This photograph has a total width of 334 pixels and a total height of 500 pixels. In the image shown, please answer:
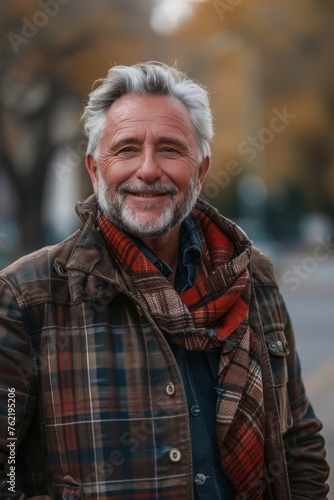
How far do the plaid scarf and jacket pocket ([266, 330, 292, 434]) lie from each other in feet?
0.34

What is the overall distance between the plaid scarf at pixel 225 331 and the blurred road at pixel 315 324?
286 cm

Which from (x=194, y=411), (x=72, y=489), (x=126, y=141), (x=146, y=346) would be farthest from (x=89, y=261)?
(x=72, y=489)

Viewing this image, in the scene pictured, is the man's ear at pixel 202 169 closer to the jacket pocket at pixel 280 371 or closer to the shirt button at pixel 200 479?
the jacket pocket at pixel 280 371

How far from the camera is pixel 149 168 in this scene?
8.76 ft

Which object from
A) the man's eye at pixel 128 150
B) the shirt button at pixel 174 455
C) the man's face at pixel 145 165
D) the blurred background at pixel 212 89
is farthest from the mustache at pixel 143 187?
the blurred background at pixel 212 89

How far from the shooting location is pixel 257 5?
19.0m

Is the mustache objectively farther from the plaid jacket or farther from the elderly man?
the plaid jacket

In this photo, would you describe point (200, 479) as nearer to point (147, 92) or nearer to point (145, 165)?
point (145, 165)

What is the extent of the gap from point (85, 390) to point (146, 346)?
23 centimetres

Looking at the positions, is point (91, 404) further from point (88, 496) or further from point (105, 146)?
point (105, 146)

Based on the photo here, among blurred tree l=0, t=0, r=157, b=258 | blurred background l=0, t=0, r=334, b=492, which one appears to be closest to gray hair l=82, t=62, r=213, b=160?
blurred background l=0, t=0, r=334, b=492

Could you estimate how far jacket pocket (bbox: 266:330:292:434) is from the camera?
9.05 ft

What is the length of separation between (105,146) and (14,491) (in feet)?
3.78

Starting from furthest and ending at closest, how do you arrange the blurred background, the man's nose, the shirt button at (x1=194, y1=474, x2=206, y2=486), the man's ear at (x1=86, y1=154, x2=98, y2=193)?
1. the blurred background
2. the man's ear at (x1=86, y1=154, x2=98, y2=193)
3. the man's nose
4. the shirt button at (x1=194, y1=474, x2=206, y2=486)
